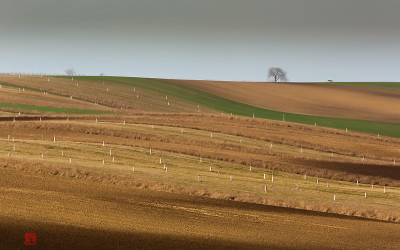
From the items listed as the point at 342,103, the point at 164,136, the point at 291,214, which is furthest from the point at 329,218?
the point at 342,103

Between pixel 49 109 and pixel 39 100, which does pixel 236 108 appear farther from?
pixel 49 109

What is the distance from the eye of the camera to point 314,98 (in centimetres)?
10144

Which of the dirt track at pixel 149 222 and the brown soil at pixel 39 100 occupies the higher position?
the brown soil at pixel 39 100

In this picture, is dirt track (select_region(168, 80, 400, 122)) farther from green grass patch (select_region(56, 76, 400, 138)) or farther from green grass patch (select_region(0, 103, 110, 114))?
green grass patch (select_region(0, 103, 110, 114))

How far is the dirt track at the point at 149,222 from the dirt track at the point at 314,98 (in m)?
59.6

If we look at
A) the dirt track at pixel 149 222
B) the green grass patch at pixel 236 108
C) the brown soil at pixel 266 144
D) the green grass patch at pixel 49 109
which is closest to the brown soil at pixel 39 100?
the green grass patch at pixel 49 109

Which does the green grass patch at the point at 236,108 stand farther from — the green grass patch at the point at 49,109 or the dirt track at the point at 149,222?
the dirt track at the point at 149,222

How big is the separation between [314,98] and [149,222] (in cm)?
8184

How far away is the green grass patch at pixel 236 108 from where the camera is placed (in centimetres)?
7340

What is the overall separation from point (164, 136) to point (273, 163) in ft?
33.2

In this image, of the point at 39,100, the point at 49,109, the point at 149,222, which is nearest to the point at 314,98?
the point at 39,100

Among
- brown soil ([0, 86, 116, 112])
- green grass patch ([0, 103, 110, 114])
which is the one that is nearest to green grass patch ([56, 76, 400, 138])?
brown soil ([0, 86, 116, 112])

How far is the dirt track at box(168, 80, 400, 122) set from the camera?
89.2 metres

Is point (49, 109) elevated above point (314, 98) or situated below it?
below
